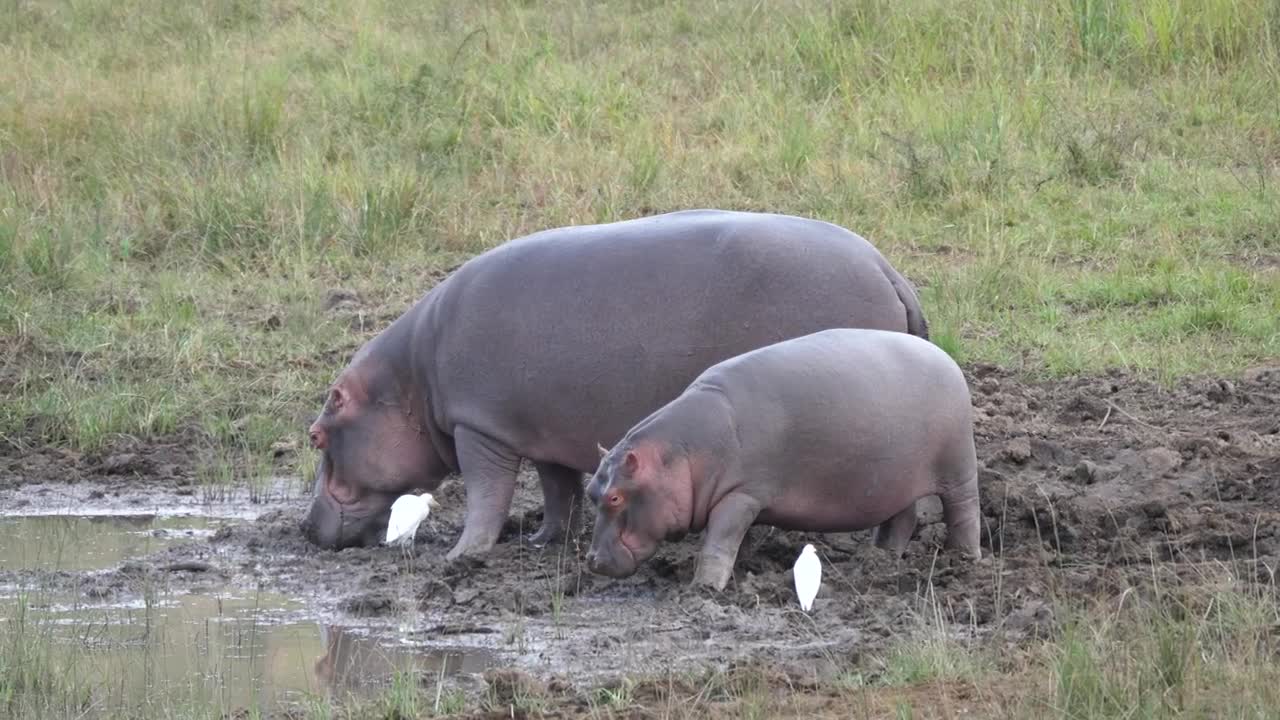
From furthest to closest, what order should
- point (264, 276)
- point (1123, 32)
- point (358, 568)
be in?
point (1123, 32) < point (264, 276) < point (358, 568)

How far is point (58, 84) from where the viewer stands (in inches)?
470

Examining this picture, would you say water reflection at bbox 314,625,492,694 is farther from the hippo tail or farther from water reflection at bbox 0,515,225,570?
the hippo tail

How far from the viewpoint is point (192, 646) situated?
5.07 m

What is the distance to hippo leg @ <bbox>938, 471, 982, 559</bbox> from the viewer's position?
17.7ft

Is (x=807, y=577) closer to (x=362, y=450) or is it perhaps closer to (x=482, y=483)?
(x=482, y=483)

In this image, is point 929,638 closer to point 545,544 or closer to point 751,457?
point 751,457

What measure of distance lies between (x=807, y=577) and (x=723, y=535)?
255mm

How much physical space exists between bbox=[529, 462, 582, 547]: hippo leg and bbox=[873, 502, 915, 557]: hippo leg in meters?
1.05

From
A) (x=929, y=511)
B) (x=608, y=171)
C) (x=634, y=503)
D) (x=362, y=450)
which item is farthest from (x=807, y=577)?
(x=608, y=171)

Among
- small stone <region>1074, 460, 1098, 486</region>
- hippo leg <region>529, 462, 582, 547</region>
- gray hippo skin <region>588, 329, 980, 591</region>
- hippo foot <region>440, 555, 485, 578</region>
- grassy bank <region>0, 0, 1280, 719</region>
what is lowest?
grassy bank <region>0, 0, 1280, 719</region>

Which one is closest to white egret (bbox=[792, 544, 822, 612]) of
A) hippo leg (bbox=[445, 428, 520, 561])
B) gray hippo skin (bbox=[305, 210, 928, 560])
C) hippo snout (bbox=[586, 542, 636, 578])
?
hippo snout (bbox=[586, 542, 636, 578])

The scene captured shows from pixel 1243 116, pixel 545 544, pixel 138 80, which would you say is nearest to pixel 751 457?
pixel 545 544

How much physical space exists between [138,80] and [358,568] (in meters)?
6.85

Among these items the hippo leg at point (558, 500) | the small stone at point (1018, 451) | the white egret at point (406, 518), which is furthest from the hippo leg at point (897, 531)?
the white egret at point (406, 518)
